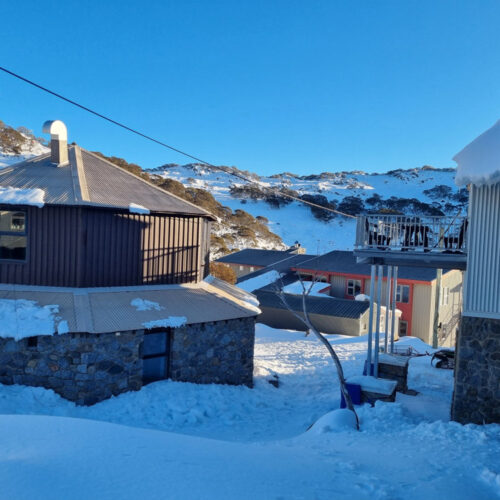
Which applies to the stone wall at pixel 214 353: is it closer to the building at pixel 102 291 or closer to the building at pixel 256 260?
the building at pixel 102 291

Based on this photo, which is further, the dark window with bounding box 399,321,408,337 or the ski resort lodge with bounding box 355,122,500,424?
the dark window with bounding box 399,321,408,337

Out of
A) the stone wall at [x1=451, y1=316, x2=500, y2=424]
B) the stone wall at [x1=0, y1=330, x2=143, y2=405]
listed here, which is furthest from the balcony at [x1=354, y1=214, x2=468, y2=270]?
the stone wall at [x1=0, y1=330, x2=143, y2=405]

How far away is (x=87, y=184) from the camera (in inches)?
438

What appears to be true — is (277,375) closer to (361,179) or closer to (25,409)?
(25,409)

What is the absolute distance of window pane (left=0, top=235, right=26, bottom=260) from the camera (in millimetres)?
10320

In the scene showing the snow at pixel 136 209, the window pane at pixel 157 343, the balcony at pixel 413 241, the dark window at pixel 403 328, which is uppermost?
the snow at pixel 136 209

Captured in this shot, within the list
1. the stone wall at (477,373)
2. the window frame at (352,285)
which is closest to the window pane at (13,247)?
the stone wall at (477,373)

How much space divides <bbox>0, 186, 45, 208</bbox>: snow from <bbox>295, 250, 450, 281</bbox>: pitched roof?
17.3 metres

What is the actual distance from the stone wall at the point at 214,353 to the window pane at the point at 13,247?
442 centimetres

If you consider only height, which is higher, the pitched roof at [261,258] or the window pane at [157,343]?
the pitched roof at [261,258]

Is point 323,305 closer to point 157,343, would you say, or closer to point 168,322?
point 157,343

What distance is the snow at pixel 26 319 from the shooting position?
8.75 metres

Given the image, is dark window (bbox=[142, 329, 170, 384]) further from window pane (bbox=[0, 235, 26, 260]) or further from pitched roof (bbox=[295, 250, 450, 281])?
pitched roof (bbox=[295, 250, 450, 281])

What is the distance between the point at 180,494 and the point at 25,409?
6.36 metres
